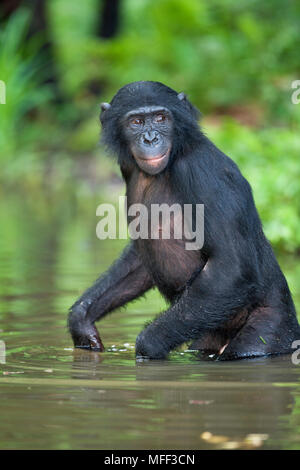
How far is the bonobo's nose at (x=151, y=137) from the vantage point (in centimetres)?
583

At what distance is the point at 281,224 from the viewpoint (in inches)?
411

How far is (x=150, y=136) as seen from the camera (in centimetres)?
588

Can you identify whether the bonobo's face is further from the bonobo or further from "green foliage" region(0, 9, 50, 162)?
"green foliage" region(0, 9, 50, 162)

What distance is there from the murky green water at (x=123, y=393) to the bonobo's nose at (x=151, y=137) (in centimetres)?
142

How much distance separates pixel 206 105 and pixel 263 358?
15743 mm

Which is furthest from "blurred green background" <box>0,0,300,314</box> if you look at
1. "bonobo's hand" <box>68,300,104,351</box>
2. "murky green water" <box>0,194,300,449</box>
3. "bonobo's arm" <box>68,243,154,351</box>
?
"bonobo's hand" <box>68,300,104,351</box>

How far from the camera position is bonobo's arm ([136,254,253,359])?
18.5ft

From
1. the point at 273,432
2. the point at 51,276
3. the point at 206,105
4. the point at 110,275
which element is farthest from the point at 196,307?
the point at 206,105

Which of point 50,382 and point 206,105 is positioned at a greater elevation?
point 206,105

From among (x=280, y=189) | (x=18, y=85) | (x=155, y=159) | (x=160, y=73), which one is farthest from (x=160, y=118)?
(x=18, y=85)

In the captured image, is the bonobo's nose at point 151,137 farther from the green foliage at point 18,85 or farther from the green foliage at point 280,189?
the green foliage at point 18,85

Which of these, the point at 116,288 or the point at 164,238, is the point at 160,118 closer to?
the point at 164,238
